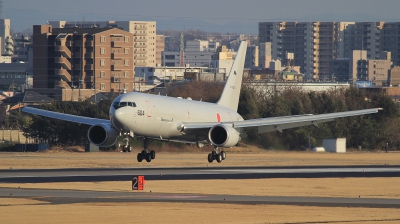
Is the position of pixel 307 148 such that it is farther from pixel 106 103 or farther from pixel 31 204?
pixel 31 204

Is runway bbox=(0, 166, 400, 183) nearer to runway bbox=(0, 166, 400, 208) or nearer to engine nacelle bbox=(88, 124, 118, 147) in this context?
runway bbox=(0, 166, 400, 208)

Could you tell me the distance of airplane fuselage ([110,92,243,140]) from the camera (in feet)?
200

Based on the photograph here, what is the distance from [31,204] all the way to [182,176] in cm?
2348

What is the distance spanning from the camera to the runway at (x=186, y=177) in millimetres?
55219

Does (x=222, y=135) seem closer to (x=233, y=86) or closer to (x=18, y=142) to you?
(x=233, y=86)

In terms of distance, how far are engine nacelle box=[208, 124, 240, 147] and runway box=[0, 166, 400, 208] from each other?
20.0 feet

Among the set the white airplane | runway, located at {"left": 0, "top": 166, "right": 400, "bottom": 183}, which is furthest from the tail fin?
runway, located at {"left": 0, "top": 166, "right": 400, "bottom": 183}

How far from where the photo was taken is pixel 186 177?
72562 millimetres

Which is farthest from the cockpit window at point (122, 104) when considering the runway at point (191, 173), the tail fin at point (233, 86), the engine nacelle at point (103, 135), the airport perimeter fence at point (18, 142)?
the airport perimeter fence at point (18, 142)

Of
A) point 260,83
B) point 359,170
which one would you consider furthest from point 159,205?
point 260,83

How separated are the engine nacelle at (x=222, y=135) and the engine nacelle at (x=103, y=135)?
7719mm

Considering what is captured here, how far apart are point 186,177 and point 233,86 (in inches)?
482

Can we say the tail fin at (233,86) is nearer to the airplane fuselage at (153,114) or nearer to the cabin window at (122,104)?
the airplane fuselage at (153,114)

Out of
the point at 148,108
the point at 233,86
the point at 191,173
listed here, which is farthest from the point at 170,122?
the point at 233,86
